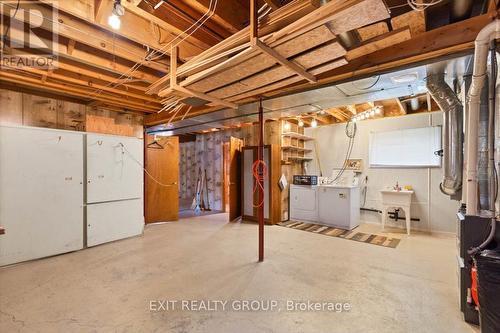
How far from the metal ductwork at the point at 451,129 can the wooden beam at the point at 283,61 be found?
4.88 ft

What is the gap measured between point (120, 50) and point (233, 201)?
13.5 feet

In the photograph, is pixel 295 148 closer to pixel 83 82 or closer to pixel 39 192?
pixel 83 82

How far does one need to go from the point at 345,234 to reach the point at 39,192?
5211 mm

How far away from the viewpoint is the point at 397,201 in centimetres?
466

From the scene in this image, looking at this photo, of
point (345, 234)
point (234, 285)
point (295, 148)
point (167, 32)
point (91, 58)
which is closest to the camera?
point (167, 32)

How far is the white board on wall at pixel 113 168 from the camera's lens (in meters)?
3.91

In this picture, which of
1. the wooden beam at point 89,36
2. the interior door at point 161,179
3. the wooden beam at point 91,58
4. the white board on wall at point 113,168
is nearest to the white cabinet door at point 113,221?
the white board on wall at point 113,168

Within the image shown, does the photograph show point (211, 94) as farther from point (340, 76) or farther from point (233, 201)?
point (233, 201)

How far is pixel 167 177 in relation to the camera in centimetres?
571

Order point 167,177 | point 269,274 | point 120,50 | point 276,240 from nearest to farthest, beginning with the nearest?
point 120,50 → point 269,274 → point 276,240 → point 167,177

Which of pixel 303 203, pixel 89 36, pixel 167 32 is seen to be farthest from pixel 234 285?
pixel 303 203

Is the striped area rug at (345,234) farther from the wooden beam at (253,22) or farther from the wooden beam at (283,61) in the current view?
the wooden beam at (253,22)

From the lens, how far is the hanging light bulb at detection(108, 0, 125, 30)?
6.01ft

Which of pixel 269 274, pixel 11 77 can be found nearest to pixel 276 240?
pixel 269 274
